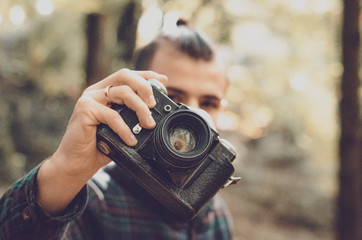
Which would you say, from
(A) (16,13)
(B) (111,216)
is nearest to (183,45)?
(B) (111,216)

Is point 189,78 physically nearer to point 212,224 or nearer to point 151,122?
point 151,122

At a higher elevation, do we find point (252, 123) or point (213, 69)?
point (213, 69)

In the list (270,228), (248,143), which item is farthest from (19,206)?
(248,143)

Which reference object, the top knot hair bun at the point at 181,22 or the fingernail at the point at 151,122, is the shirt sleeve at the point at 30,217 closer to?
the fingernail at the point at 151,122

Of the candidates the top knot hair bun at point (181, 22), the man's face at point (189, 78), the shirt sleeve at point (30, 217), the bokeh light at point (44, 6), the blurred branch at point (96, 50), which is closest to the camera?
the shirt sleeve at point (30, 217)

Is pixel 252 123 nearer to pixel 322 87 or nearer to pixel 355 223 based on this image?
pixel 322 87

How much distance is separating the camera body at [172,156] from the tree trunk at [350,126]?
2548 mm

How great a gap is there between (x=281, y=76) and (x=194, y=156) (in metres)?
5.05

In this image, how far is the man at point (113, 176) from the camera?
1.13 metres

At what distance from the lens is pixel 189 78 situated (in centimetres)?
163

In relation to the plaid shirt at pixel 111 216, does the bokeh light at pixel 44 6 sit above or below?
above

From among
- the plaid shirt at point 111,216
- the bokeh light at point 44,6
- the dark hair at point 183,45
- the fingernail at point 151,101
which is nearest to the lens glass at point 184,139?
the fingernail at point 151,101

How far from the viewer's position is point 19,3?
3457mm

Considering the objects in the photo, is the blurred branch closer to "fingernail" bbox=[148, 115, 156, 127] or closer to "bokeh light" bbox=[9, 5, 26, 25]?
"bokeh light" bbox=[9, 5, 26, 25]
